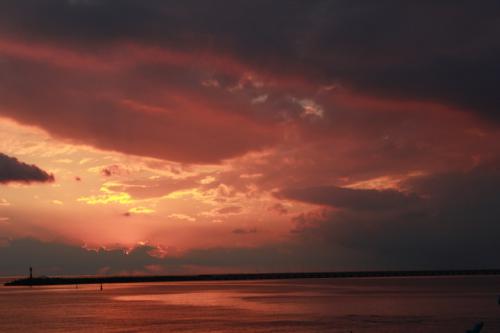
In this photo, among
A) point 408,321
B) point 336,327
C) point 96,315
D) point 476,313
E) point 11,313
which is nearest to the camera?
point 336,327

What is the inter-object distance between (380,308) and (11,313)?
2028 inches

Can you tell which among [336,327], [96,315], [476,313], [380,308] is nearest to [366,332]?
[336,327]

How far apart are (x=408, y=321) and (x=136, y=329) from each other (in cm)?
2818

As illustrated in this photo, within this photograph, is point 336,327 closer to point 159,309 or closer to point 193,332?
point 193,332

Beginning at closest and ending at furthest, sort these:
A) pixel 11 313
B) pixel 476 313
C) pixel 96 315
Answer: pixel 476 313
pixel 96 315
pixel 11 313

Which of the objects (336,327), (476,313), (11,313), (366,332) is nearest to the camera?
(366,332)

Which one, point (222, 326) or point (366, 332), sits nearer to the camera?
point (366, 332)

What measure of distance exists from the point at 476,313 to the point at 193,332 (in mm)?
34143

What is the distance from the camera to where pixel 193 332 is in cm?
5806

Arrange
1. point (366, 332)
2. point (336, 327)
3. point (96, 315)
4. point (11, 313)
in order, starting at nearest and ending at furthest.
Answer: point (366, 332) → point (336, 327) → point (96, 315) → point (11, 313)

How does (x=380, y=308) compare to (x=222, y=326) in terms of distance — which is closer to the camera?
(x=222, y=326)

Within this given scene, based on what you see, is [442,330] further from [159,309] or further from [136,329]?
[159,309]

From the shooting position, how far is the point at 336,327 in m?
59.3

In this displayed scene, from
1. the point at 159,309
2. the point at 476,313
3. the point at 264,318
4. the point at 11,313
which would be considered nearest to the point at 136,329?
the point at 264,318
